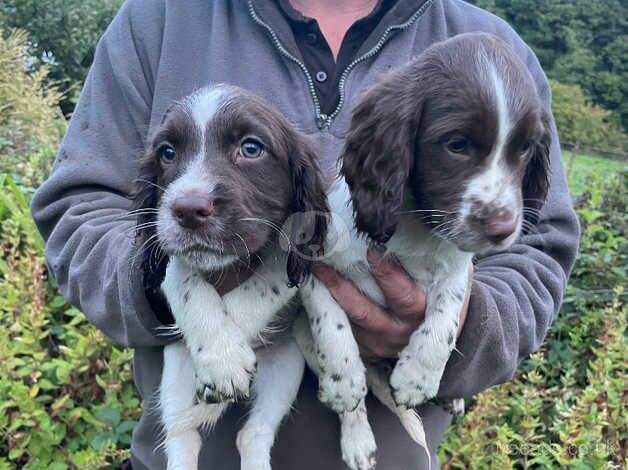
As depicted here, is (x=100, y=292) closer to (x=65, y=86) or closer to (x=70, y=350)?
(x=70, y=350)

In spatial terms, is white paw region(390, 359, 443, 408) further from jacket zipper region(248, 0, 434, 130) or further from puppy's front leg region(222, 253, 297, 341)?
jacket zipper region(248, 0, 434, 130)

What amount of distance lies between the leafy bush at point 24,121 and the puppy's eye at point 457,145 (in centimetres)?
338

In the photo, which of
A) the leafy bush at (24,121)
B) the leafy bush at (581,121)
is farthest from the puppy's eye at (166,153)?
the leafy bush at (581,121)

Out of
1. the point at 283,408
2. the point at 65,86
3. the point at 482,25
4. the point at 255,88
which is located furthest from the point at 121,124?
the point at 65,86

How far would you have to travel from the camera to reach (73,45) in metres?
10.9

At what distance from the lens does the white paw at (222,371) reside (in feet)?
6.59

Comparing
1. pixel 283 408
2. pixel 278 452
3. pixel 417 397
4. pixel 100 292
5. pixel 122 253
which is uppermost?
pixel 122 253

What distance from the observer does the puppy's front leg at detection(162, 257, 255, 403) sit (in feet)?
6.61

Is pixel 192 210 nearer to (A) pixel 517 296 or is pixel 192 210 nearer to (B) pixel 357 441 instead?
(B) pixel 357 441

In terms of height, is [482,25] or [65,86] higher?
[482,25]

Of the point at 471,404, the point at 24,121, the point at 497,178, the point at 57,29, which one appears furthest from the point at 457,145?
the point at 57,29

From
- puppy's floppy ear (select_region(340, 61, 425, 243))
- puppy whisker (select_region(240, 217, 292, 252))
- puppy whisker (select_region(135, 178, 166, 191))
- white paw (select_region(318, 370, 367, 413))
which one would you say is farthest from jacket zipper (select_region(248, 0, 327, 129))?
white paw (select_region(318, 370, 367, 413))

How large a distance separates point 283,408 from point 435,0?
175cm

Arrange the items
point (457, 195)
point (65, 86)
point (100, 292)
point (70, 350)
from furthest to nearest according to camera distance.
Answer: point (65, 86) < point (70, 350) < point (100, 292) < point (457, 195)
